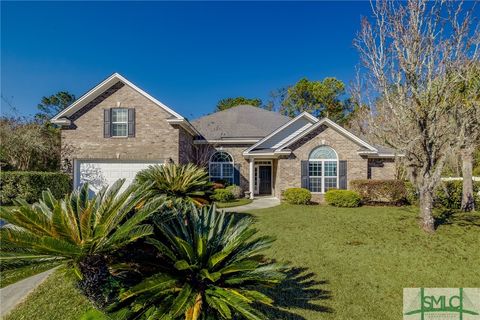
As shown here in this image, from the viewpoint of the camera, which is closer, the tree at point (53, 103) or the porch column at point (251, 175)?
the porch column at point (251, 175)

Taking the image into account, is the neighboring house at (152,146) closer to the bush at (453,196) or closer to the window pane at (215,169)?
the window pane at (215,169)

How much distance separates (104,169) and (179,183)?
34.6 ft

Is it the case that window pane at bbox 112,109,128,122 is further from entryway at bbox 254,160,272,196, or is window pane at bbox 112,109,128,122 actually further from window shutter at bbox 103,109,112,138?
entryway at bbox 254,160,272,196

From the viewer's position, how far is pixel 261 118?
2395 cm

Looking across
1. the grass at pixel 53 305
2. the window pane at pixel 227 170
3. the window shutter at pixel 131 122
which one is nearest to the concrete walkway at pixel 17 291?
the grass at pixel 53 305

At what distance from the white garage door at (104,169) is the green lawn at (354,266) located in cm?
891

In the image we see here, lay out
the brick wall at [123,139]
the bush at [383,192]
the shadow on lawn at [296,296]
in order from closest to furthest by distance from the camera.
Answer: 1. the shadow on lawn at [296,296]
2. the bush at [383,192]
3. the brick wall at [123,139]

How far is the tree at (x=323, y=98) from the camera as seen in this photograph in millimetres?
36156

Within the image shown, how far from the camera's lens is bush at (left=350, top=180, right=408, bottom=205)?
52.0 feet

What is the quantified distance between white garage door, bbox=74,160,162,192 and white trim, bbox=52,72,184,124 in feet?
9.90

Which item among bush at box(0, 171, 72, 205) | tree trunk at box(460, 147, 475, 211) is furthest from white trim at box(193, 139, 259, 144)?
tree trunk at box(460, 147, 475, 211)

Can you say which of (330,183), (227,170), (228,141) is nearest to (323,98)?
(228,141)

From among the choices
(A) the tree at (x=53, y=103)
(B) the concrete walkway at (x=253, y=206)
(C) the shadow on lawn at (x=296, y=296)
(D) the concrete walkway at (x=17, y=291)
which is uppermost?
(A) the tree at (x=53, y=103)

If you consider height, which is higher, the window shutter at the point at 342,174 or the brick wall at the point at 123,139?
the brick wall at the point at 123,139
